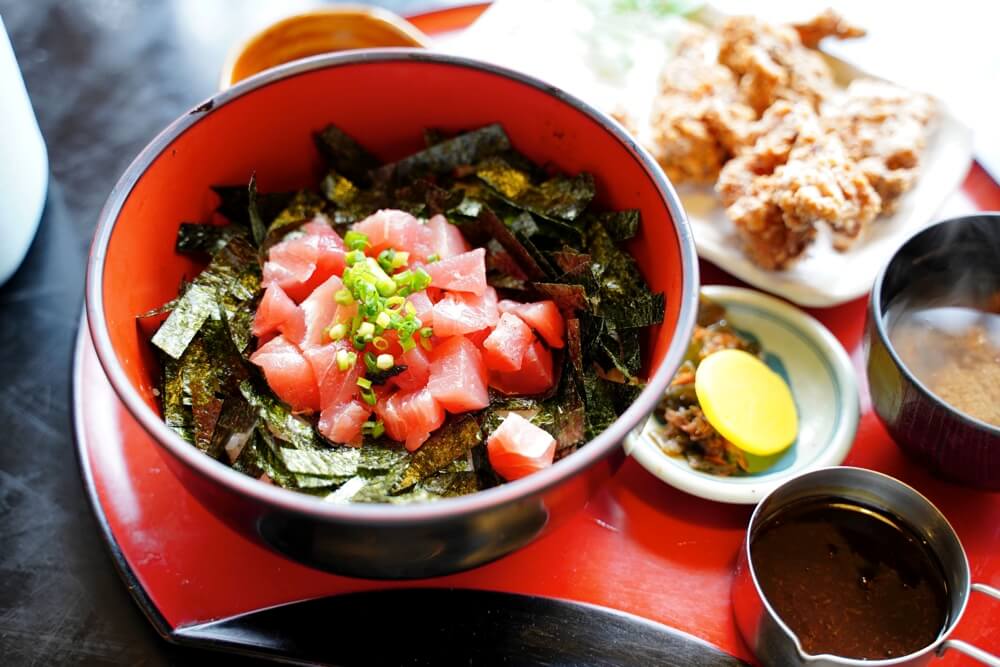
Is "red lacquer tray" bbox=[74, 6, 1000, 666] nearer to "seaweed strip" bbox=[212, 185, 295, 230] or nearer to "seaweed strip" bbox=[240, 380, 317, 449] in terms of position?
"seaweed strip" bbox=[240, 380, 317, 449]

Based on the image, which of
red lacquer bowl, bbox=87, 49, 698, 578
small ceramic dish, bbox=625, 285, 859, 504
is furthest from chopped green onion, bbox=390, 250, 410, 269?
small ceramic dish, bbox=625, 285, 859, 504

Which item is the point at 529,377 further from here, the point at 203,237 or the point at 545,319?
the point at 203,237

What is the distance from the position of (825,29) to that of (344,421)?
6.19 feet

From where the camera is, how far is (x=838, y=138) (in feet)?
7.52

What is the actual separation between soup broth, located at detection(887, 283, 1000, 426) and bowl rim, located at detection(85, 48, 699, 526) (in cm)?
68

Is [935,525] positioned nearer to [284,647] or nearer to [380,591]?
[380,591]

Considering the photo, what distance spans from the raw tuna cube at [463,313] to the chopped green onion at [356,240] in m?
0.20

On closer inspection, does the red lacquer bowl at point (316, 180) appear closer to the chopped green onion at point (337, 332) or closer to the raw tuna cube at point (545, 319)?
the raw tuna cube at point (545, 319)

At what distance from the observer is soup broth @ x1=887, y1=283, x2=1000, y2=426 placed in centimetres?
187

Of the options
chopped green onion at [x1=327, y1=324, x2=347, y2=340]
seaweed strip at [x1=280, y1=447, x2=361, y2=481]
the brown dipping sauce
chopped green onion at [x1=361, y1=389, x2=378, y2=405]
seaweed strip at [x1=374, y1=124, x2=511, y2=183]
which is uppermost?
seaweed strip at [x1=374, y1=124, x2=511, y2=183]

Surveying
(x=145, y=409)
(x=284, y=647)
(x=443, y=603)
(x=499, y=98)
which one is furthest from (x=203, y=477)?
(x=499, y=98)

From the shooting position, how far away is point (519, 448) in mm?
1599

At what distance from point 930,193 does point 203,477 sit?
6.29 feet

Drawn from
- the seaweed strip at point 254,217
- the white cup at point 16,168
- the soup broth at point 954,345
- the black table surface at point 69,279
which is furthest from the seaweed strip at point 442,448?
the white cup at point 16,168
